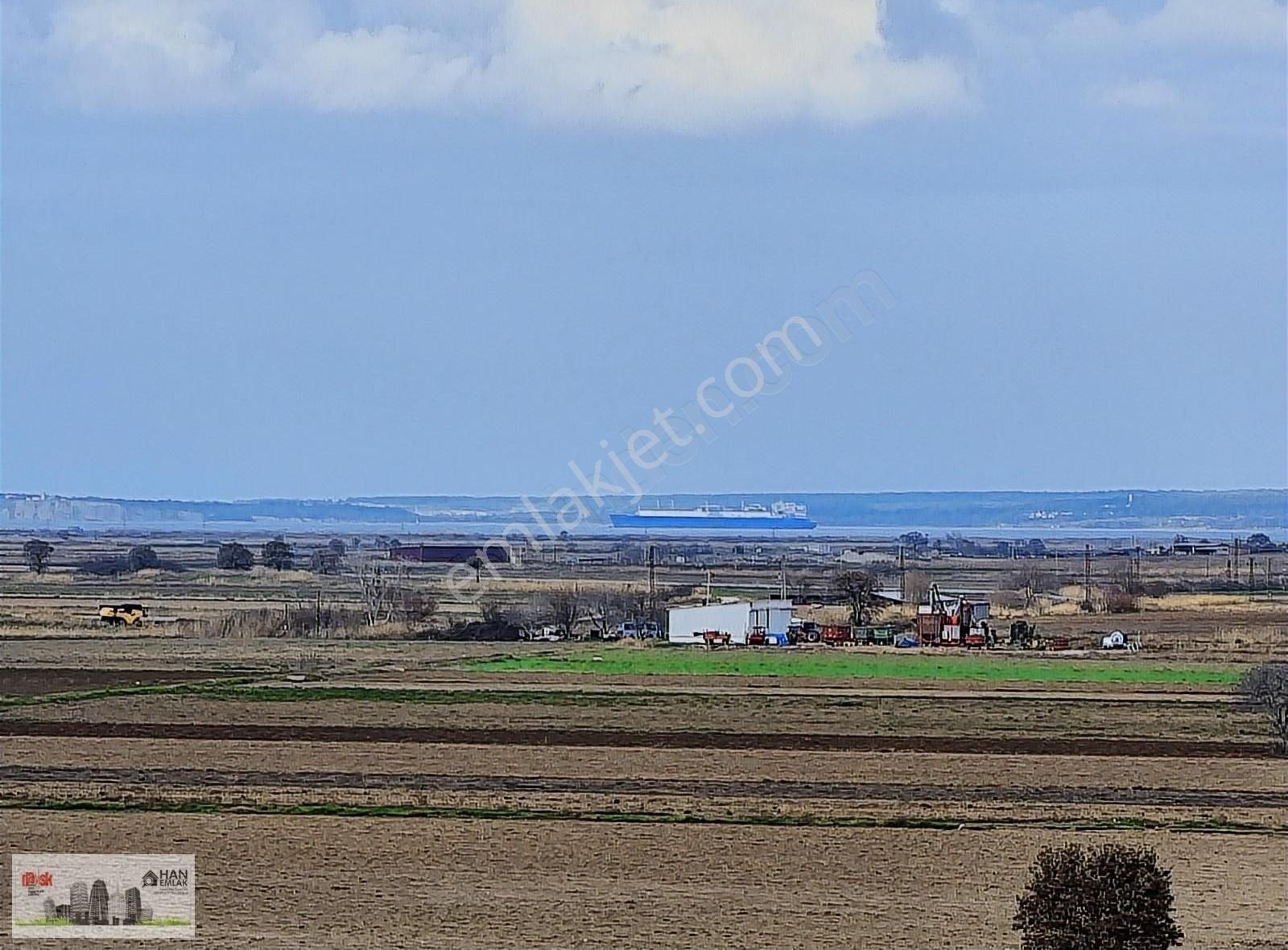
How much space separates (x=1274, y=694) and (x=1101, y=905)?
71.2 feet

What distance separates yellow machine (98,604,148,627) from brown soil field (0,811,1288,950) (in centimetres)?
4942

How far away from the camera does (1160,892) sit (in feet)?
37.8

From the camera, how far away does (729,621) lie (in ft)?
209

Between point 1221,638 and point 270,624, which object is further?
point 270,624

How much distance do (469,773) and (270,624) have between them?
137ft

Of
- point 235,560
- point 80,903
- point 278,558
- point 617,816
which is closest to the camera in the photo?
point 80,903

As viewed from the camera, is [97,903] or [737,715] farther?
[737,715]

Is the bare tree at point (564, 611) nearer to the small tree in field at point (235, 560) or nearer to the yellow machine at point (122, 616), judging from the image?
the yellow machine at point (122, 616)

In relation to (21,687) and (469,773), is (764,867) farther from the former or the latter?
(21,687)

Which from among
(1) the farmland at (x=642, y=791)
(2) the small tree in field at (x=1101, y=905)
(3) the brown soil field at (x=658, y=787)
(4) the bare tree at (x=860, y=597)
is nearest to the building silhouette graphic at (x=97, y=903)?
(1) the farmland at (x=642, y=791)

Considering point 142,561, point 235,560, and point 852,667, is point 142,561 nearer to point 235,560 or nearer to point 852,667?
point 235,560

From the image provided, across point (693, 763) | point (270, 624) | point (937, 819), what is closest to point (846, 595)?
point (270, 624)

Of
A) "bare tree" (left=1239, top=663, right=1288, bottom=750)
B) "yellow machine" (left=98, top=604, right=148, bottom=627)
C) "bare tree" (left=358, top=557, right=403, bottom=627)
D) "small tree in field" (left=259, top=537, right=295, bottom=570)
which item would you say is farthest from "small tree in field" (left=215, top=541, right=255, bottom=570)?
"bare tree" (left=1239, top=663, right=1288, bottom=750)

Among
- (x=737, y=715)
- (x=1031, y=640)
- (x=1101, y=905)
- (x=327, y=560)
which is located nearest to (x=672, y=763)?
(x=737, y=715)
